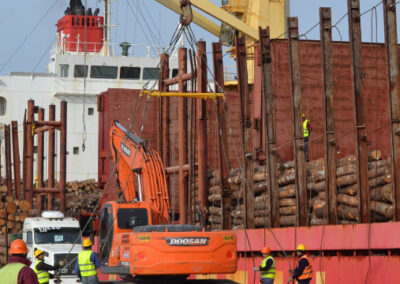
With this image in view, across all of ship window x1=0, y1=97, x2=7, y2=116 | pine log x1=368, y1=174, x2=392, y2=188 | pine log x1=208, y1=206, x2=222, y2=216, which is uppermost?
ship window x1=0, y1=97, x2=7, y2=116

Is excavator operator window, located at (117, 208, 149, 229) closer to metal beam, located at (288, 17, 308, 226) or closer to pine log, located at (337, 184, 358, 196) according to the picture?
metal beam, located at (288, 17, 308, 226)

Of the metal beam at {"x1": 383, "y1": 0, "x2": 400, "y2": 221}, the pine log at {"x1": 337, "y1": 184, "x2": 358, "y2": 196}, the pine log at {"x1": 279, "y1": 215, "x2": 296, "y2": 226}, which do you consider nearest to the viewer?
the metal beam at {"x1": 383, "y1": 0, "x2": 400, "y2": 221}

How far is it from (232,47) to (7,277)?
1086 inches

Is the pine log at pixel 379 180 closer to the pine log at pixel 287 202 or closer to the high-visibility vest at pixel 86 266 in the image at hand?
the pine log at pixel 287 202

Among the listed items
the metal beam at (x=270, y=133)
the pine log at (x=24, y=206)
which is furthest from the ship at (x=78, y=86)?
the metal beam at (x=270, y=133)

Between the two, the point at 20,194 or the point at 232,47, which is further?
the point at 20,194

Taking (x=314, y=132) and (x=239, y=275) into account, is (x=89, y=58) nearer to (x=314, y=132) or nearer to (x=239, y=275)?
(x=314, y=132)

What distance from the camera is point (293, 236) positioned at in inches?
755

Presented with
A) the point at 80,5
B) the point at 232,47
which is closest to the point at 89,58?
the point at 80,5

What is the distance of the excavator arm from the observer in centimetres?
2011

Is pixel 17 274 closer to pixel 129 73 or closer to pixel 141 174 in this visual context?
pixel 141 174

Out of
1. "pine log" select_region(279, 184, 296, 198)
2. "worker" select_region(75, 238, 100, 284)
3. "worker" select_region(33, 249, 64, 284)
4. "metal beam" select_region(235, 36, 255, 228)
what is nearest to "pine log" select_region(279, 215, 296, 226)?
"pine log" select_region(279, 184, 296, 198)

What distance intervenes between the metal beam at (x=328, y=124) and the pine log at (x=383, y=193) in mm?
874

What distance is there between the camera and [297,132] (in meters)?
19.9
